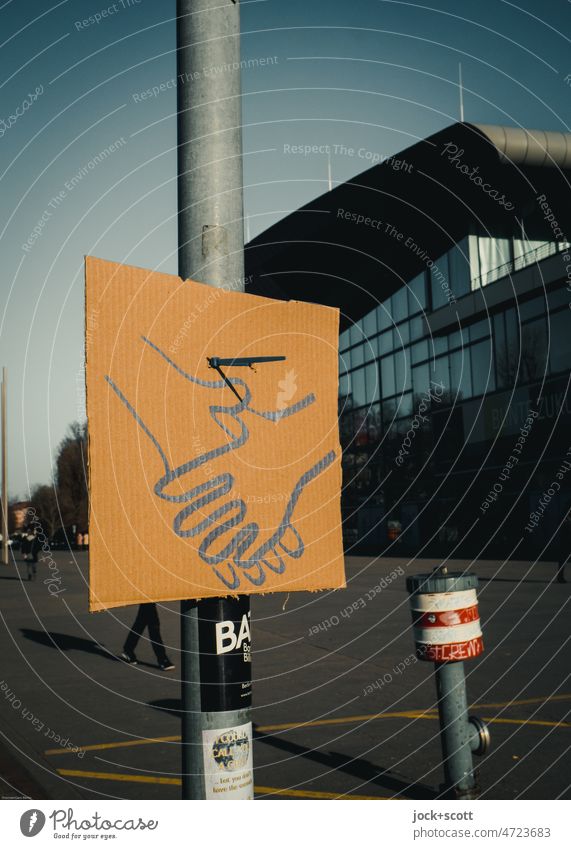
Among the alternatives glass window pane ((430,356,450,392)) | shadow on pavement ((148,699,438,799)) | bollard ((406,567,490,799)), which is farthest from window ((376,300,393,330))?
bollard ((406,567,490,799))

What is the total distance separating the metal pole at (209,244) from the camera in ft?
8.24

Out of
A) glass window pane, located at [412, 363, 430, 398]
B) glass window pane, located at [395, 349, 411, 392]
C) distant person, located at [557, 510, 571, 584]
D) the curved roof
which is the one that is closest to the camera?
distant person, located at [557, 510, 571, 584]

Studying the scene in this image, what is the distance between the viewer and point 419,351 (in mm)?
38844

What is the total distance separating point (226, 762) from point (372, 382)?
1600 inches

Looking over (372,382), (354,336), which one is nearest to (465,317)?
(372,382)

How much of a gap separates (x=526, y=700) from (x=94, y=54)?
6455mm

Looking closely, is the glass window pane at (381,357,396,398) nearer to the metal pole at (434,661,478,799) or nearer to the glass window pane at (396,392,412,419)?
the glass window pane at (396,392,412,419)

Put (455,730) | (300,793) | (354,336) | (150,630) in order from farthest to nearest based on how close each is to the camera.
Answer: (354,336)
(150,630)
(300,793)
(455,730)

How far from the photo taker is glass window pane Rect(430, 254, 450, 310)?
36.7 meters

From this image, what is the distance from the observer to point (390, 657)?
10062mm

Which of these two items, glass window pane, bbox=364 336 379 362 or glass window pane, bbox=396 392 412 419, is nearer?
glass window pane, bbox=396 392 412 419

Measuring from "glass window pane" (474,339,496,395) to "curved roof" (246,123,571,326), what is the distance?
4.43 metres

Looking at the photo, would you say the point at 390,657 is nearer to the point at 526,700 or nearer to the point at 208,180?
Answer: the point at 526,700

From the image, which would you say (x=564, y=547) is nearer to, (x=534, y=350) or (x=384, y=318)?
(x=534, y=350)
